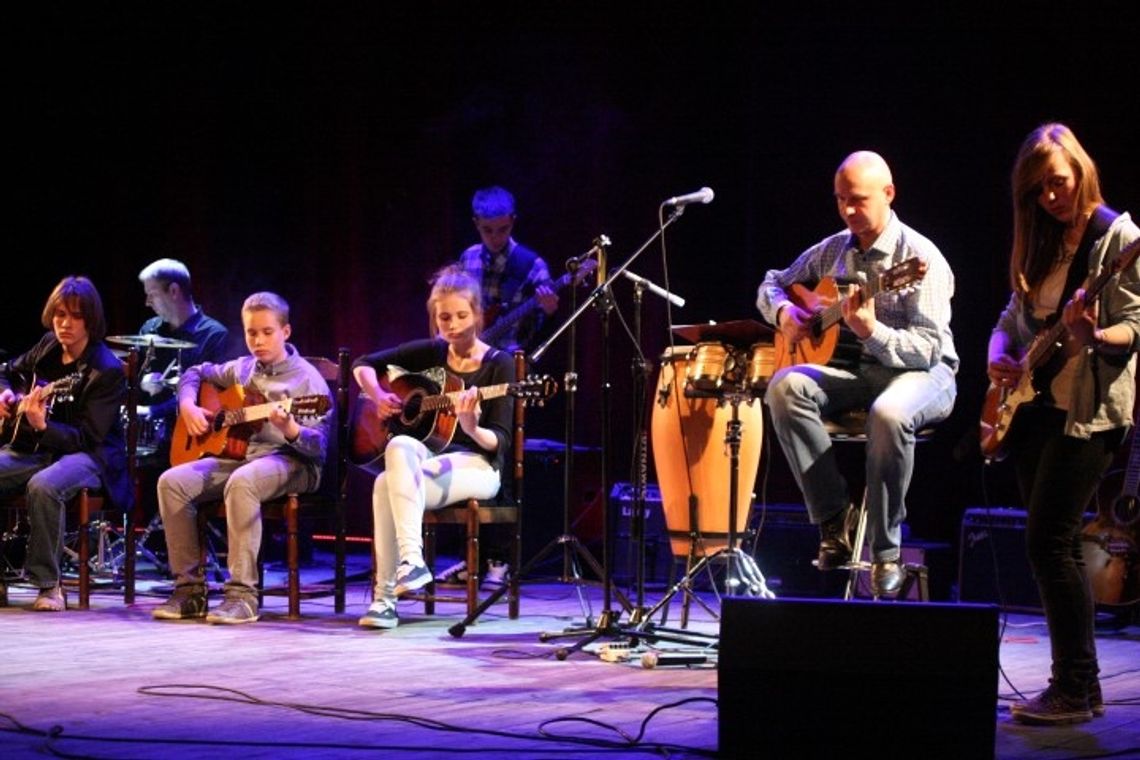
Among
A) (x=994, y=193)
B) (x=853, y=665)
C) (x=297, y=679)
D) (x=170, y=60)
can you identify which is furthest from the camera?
(x=170, y=60)

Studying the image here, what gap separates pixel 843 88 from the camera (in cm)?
729

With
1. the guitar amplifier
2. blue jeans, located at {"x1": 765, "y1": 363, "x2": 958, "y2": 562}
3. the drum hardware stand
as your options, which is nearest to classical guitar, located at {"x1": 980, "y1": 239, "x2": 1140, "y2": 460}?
blue jeans, located at {"x1": 765, "y1": 363, "x2": 958, "y2": 562}

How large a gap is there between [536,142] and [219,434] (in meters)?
2.85

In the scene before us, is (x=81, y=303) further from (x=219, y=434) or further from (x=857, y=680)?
(x=857, y=680)

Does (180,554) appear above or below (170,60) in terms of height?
below

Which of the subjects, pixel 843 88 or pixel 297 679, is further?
pixel 843 88

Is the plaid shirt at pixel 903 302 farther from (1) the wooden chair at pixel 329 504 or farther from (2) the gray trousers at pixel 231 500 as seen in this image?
(2) the gray trousers at pixel 231 500

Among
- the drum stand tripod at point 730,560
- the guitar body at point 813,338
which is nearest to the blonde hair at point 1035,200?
the guitar body at point 813,338

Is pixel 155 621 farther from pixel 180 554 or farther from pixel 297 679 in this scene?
pixel 297 679

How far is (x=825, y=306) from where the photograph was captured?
5.03m

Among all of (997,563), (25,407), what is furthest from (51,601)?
(997,563)

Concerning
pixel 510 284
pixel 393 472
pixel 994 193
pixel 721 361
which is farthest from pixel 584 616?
pixel 994 193

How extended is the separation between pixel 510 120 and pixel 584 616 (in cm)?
332

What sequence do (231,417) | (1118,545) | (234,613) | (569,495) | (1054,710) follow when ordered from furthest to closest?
(231,417), (234,613), (1118,545), (569,495), (1054,710)
